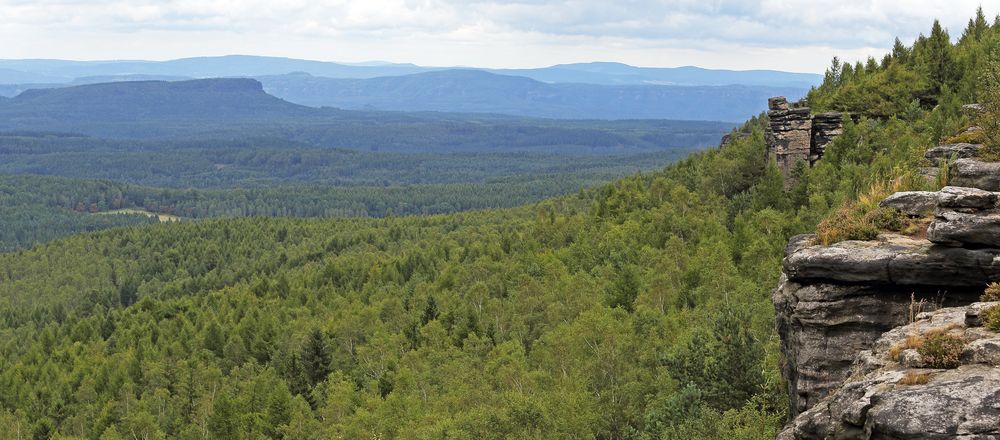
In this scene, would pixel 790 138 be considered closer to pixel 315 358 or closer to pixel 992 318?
pixel 315 358

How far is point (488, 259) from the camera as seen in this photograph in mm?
124562

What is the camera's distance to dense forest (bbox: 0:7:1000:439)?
52.3 m

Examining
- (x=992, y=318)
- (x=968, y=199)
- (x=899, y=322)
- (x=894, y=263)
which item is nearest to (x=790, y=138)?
(x=899, y=322)

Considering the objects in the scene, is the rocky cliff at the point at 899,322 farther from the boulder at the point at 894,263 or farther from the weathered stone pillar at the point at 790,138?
the weathered stone pillar at the point at 790,138

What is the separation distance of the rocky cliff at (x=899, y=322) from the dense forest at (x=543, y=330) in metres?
2.08

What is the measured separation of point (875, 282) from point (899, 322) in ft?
3.60

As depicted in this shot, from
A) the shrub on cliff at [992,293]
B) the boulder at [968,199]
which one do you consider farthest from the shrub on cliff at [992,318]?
the boulder at [968,199]

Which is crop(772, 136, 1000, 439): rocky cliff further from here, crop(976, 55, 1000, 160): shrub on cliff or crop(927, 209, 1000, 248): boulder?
crop(976, 55, 1000, 160): shrub on cliff

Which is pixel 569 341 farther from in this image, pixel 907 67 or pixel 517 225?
pixel 517 225

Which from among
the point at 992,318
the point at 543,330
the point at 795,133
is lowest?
the point at 543,330

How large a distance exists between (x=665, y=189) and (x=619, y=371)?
Result: 64.9 m

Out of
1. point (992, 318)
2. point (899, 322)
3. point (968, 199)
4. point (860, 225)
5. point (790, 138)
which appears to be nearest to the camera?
point (992, 318)

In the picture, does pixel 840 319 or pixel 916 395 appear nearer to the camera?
pixel 916 395

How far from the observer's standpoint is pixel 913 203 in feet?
88.6
